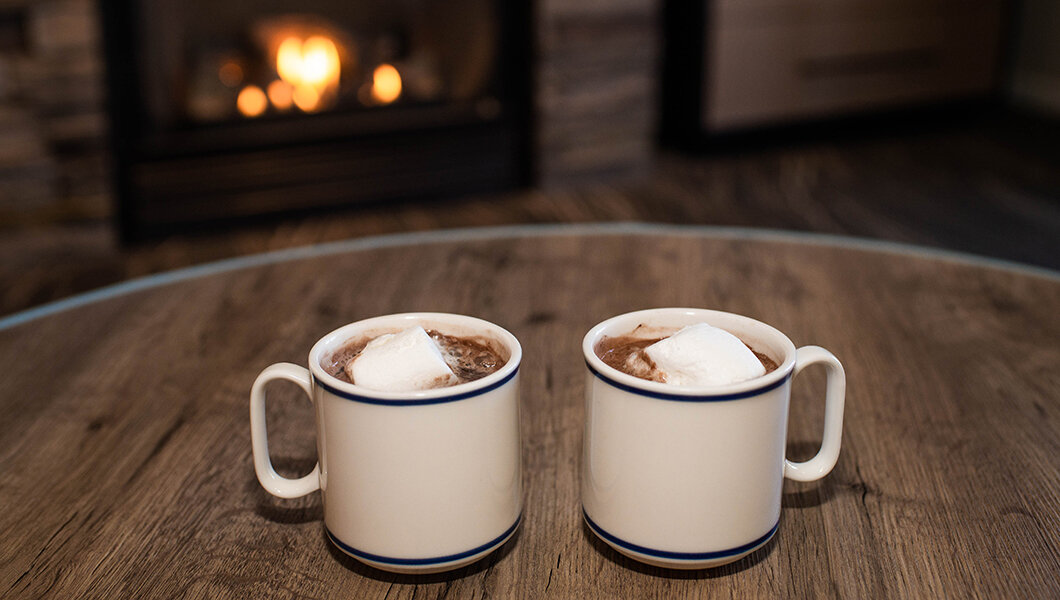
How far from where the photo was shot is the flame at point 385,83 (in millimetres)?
2428

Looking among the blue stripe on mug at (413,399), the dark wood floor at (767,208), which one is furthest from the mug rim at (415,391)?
the dark wood floor at (767,208)

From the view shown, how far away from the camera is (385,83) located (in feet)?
7.98

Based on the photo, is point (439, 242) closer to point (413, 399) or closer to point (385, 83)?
point (413, 399)

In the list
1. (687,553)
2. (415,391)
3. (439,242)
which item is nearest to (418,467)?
(415,391)

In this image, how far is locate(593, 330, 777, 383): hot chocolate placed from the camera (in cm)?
50

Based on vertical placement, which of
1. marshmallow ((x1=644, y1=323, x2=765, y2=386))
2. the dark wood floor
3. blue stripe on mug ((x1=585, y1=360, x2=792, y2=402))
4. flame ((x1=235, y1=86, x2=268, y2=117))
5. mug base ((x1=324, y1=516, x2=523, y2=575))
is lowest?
the dark wood floor

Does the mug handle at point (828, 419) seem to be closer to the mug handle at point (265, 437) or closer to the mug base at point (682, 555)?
the mug base at point (682, 555)

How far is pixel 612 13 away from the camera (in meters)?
2.49

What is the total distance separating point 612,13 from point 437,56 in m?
0.44

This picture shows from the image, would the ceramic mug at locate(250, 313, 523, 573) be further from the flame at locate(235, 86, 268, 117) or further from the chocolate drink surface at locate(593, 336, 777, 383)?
the flame at locate(235, 86, 268, 117)

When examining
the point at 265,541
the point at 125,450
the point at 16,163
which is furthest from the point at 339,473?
the point at 16,163

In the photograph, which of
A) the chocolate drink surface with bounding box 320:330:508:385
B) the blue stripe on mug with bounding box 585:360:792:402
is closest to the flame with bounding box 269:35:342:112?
the chocolate drink surface with bounding box 320:330:508:385

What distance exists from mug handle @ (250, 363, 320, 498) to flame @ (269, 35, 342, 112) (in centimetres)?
192

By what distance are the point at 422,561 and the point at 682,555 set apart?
13cm
